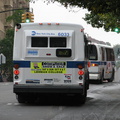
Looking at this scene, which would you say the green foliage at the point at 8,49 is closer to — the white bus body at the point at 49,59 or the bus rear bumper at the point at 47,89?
the white bus body at the point at 49,59

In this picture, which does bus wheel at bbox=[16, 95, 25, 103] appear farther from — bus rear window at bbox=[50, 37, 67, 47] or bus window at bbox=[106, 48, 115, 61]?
bus window at bbox=[106, 48, 115, 61]

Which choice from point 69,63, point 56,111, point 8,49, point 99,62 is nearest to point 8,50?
point 8,49

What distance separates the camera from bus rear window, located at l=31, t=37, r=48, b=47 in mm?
17172

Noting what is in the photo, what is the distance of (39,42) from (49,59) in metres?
0.63

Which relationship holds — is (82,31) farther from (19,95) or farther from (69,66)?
(19,95)

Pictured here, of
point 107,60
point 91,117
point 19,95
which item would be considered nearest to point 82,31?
point 19,95

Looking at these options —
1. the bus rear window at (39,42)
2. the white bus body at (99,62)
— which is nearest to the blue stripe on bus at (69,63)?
the bus rear window at (39,42)

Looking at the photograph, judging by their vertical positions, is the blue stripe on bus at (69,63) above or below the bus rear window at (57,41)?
below

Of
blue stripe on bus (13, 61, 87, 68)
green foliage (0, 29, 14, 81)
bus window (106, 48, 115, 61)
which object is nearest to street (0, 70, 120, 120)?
blue stripe on bus (13, 61, 87, 68)

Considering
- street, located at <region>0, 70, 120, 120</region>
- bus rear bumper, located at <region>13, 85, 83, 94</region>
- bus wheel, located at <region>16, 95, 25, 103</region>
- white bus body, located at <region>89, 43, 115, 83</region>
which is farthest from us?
white bus body, located at <region>89, 43, 115, 83</region>

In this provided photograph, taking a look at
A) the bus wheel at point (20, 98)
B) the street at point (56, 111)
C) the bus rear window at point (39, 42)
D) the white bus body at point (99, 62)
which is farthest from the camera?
the white bus body at point (99, 62)

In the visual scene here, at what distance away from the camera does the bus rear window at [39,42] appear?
1717 centimetres

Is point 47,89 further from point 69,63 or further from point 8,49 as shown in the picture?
point 8,49

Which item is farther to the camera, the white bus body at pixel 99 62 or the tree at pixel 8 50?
the tree at pixel 8 50
